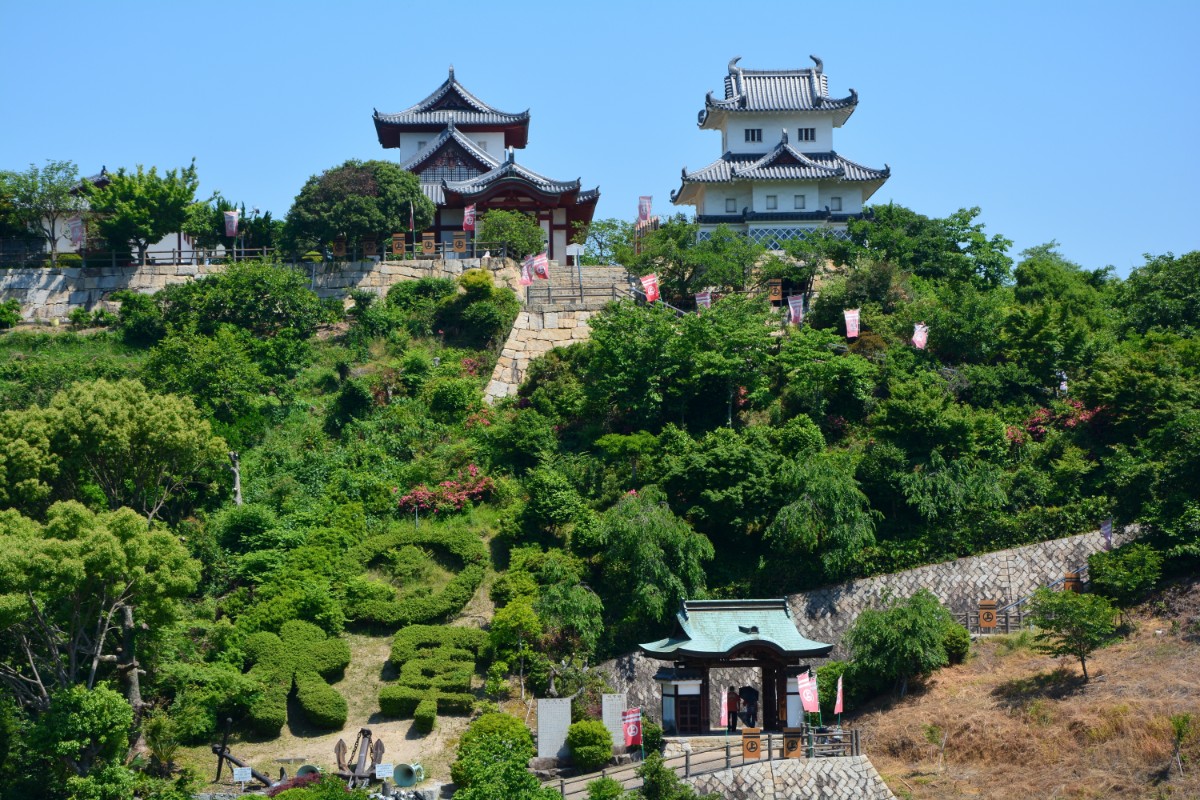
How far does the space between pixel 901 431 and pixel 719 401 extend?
6207 mm

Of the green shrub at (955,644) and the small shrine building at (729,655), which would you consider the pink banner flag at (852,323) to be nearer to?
the green shrub at (955,644)

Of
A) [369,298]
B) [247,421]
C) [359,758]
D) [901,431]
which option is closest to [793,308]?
[901,431]

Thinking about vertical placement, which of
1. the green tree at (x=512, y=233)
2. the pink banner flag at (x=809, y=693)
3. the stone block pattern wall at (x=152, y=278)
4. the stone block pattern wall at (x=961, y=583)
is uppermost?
the green tree at (x=512, y=233)

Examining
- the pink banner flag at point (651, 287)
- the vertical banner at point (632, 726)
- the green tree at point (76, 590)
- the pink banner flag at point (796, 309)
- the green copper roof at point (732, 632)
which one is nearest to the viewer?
the green tree at point (76, 590)

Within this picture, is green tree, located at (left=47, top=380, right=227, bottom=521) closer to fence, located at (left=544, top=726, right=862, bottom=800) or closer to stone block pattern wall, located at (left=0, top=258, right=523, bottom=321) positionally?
fence, located at (left=544, top=726, right=862, bottom=800)

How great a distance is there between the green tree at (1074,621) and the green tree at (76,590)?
58.4 ft

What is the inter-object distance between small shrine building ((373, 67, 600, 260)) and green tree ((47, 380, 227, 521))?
2437cm

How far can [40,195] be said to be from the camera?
59.5 meters

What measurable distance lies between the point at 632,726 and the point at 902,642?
20.7 feet

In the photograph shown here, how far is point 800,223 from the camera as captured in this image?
63281 millimetres

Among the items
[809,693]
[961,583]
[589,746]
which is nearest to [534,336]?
[961,583]

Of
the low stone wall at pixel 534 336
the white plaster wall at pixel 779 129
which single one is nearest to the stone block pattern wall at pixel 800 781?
the low stone wall at pixel 534 336

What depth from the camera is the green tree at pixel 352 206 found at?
186ft

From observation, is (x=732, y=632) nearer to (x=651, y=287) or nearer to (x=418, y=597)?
(x=418, y=597)
